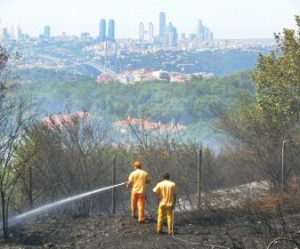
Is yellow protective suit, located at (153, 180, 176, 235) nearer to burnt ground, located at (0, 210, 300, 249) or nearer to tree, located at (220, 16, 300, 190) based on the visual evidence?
burnt ground, located at (0, 210, 300, 249)

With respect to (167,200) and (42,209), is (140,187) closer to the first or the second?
(167,200)

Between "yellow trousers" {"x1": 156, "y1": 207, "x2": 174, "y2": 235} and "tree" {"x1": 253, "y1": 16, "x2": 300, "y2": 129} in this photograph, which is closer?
"yellow trousers" {"x1": 156, "y1": 207, "x2": 174, "y2": 235}

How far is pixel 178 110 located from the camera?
3868 inches

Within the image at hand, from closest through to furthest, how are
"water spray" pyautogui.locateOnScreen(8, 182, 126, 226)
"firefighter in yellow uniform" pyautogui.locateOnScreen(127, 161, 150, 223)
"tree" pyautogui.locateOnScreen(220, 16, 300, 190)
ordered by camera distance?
"firefighter in yellow uniform" pyautogui.locateOnScreen(127, 161, 150, 223) < "water spray" pyautogui.locateOnScreen(8, 182, 126, 226) < "tree" pyautogui.locateOnScreen(220, 16, 300, 190)

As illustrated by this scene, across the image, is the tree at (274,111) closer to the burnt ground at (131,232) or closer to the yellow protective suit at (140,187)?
the burnt ground at (131,232)

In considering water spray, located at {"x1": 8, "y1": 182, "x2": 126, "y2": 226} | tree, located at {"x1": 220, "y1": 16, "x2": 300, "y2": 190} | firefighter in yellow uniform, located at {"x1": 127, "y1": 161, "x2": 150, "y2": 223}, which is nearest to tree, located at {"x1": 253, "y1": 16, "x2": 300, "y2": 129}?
tree, located at {"x1": 220, "y1": 16, "x2": 300, "y2": 190}

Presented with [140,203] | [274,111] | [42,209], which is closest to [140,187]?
[140,203]

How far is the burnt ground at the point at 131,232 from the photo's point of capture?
37.6ft

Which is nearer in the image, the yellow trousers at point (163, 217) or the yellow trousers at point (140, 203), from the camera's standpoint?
the yellow trousers at point (163, 217)

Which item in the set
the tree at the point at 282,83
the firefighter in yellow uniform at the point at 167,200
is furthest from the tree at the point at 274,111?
the firefighter in yellow uniform at the point at 167,200

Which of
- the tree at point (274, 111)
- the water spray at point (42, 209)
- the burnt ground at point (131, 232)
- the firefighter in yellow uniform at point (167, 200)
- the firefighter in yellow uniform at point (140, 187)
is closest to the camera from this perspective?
the burnt ground at point (131, 232)

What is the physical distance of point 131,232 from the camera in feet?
40.2

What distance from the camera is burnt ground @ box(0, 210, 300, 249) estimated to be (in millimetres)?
11453

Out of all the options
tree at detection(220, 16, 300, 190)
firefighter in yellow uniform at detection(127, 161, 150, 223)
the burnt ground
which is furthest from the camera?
tree at detection(220, 16, 300, 190)
